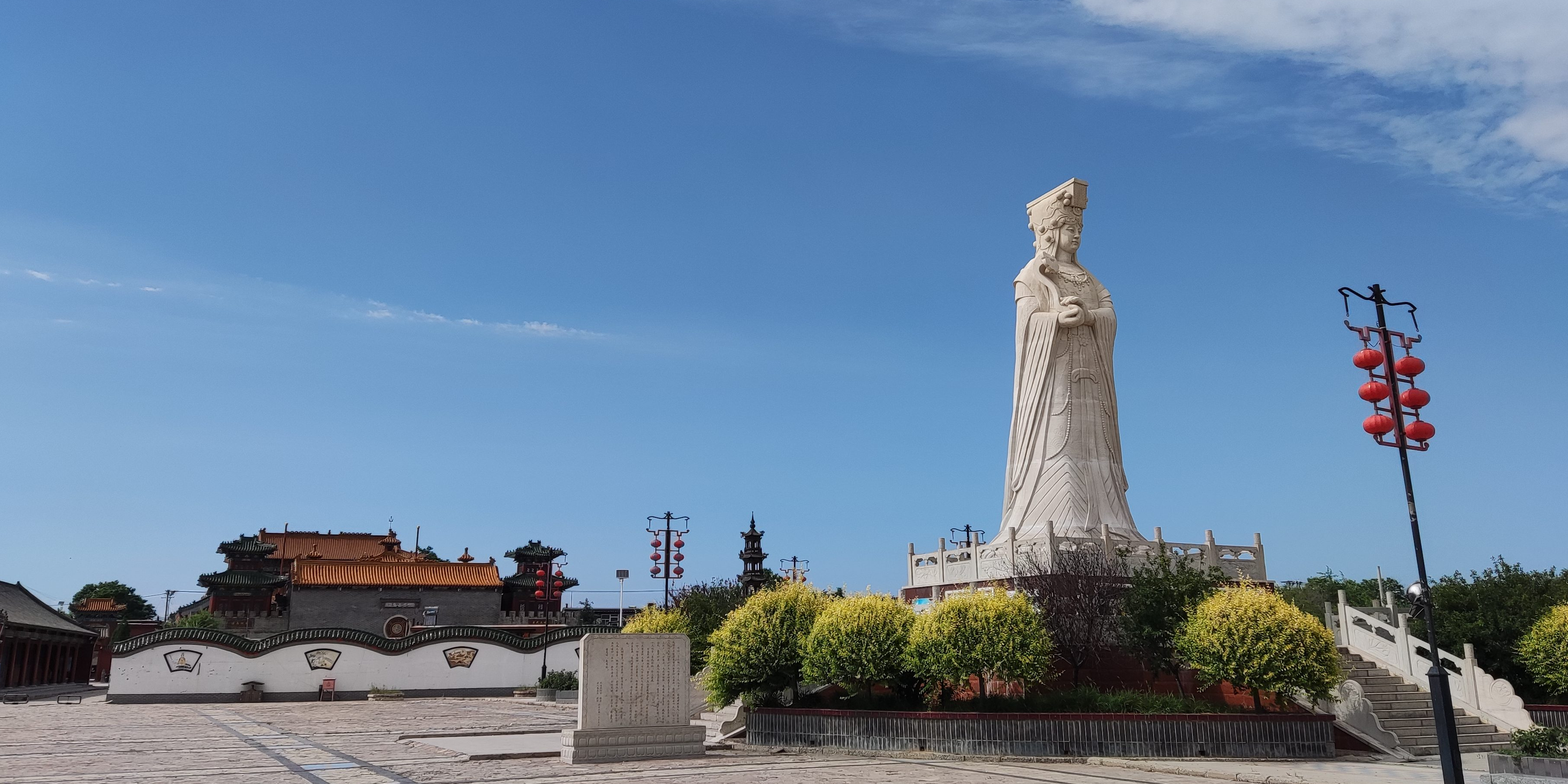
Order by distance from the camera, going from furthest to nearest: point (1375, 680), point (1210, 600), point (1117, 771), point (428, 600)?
point (428, 600)
point (1375, 680)
point (1210, 600)
point (1117, 771)

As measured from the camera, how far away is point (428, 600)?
55.7m

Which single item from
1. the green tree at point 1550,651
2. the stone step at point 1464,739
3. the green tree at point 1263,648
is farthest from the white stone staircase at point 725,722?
the green tree at point 1550,651

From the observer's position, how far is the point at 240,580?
55.8m

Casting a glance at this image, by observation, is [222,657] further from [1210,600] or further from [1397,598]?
[1397,598]

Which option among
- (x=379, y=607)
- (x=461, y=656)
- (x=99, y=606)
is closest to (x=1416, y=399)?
(x=461, y=656)

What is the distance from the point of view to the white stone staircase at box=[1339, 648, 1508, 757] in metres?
16.5

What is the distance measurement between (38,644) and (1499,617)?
57.7m

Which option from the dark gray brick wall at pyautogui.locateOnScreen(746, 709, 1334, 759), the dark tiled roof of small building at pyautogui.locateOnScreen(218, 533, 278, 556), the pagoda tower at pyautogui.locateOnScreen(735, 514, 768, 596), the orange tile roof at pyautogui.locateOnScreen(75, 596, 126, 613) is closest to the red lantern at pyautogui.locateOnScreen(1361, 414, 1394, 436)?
the dark gray brick wall at pyautogui.locateOnScreen(746, 709, 1334, 759)

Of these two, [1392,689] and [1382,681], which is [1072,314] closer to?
[1382,681]

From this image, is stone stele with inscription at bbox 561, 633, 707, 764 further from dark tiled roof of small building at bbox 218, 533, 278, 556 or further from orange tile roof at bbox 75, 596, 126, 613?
orange tile roof at bbox 75, 596, 126, 613

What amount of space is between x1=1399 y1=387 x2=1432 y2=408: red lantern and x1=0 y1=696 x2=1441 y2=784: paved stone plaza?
4.86 meters

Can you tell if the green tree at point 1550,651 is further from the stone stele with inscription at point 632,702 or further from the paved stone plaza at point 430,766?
the stone stele with inscription at point 632,702

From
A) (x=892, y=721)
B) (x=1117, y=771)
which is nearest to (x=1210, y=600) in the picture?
(x=1117, y=771)

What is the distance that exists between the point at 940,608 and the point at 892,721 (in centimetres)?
195
